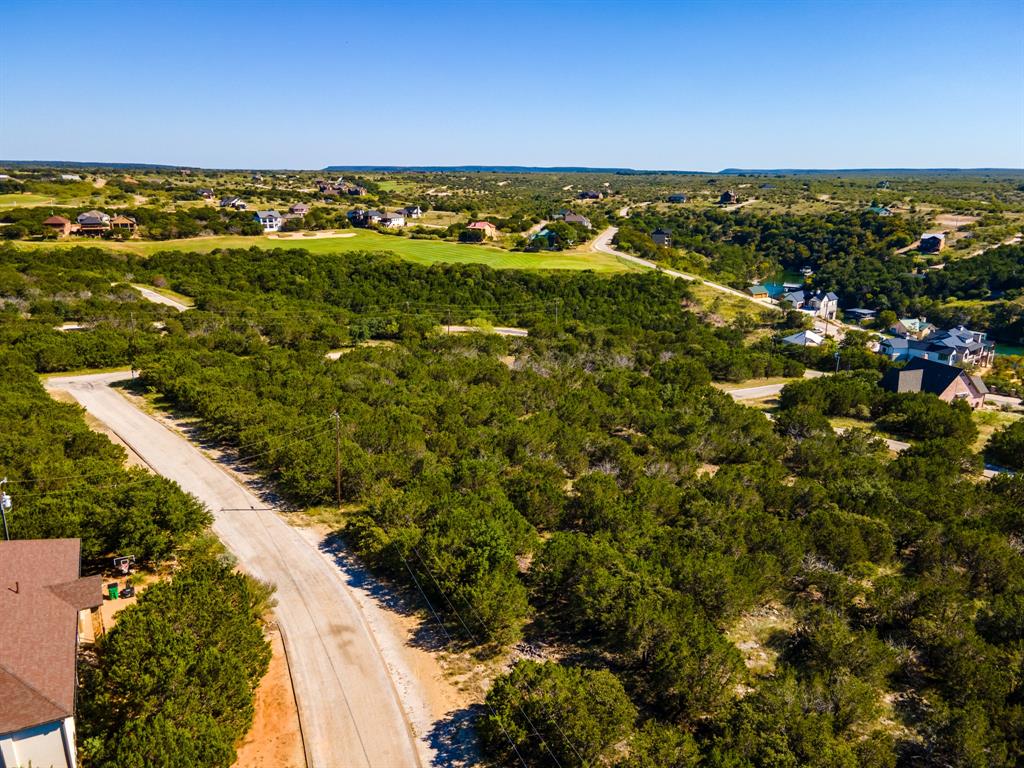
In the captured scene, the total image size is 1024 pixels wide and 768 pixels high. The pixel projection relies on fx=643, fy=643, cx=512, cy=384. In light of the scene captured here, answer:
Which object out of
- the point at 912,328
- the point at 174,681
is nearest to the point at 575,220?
the point at 912,328

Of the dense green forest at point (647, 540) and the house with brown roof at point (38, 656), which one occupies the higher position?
the house with brown roof at point (38, 656)

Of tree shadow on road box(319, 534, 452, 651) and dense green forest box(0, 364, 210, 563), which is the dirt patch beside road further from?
dense green forest box(0, 364, 210, 563)

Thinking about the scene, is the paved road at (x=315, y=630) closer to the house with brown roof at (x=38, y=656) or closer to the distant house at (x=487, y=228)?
the house with brown roof at (x=38, y=656)

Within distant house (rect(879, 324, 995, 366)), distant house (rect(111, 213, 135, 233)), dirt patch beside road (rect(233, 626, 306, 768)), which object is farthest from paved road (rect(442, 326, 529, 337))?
distant house (rect(111, 213, 135, 233))

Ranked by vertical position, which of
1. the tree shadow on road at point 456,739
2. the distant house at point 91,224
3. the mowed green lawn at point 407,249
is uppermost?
the distant house at point 91,224

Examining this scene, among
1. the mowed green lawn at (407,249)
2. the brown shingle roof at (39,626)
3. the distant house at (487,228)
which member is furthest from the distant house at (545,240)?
the brown shingle roof at (39,626)

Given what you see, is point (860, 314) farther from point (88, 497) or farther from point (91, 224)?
point (91, 224)

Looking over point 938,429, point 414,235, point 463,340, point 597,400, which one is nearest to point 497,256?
point 414,235

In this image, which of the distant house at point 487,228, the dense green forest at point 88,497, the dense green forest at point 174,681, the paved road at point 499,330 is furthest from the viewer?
the distant house at point 487,228
